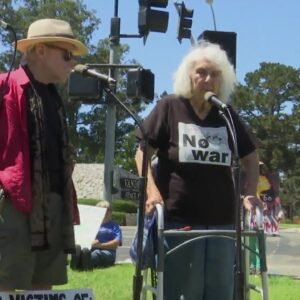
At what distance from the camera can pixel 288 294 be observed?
8.09m

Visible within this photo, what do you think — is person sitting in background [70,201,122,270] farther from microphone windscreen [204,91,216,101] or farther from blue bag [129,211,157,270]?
microphone windscreen [204,91,216,101]

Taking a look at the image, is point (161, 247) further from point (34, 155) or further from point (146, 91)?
point (146, 91)

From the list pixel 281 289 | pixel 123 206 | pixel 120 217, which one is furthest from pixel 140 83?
pixel 123 206

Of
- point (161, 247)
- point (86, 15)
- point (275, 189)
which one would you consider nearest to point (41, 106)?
point (161, 247)

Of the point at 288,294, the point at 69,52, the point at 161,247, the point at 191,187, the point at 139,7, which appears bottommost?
the point at 288,294

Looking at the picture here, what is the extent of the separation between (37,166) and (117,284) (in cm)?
501

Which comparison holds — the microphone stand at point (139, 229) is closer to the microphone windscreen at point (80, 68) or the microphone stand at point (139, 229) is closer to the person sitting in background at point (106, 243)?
the microphone windscreen at point (80, 68)

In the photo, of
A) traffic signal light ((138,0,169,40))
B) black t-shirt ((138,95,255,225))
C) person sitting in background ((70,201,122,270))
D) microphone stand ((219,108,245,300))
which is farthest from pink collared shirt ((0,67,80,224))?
traffic signal light ((138,0,169,40))

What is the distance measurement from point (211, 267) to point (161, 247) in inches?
20.5

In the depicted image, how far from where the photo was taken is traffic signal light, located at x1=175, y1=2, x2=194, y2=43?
12797mm

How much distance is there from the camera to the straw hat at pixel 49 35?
13.2ft

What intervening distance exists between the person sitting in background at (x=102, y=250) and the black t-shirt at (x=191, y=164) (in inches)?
221

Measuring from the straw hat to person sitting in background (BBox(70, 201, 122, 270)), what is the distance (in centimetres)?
631

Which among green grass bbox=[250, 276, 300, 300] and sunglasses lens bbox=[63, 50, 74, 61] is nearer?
sunglasses lens bbox=[63, 50, 74, 61]
